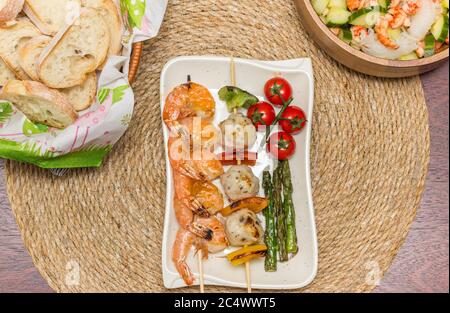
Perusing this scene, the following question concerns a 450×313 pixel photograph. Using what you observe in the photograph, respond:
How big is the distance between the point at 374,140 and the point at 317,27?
60 centimetres

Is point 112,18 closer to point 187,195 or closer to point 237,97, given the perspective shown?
point 237,97

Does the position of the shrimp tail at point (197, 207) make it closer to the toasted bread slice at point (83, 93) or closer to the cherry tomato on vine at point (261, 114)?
the cherry tomato on vine at point (261, 114)

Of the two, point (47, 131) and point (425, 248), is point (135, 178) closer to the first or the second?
point (47, 131)

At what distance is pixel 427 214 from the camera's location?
244 centimetres

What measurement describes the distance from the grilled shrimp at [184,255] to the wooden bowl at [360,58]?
1026 mm

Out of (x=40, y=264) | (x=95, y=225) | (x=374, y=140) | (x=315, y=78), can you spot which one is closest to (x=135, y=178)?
(x=95, y=225)

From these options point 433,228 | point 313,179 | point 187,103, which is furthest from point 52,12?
point 433,228

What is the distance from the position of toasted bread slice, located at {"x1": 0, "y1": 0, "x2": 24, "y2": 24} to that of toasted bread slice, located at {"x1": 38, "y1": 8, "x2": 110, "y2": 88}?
8.2 inches

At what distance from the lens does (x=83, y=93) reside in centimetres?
211

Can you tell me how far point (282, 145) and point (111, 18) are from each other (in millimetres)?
902

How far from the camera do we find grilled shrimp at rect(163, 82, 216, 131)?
2195 mm

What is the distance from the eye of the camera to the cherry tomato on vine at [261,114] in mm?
2266

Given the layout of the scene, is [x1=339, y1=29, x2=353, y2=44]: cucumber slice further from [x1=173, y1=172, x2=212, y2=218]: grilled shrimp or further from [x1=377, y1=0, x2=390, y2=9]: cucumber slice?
[x1=173, y1=172, x2=212, y2=218]: grilled shrimp

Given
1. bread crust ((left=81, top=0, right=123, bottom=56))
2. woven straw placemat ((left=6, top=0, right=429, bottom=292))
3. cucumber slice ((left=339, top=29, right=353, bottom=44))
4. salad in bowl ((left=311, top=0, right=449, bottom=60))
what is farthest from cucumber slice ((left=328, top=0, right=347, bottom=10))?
bread crust ((left=81, top=0, right=123, bottom=56))
